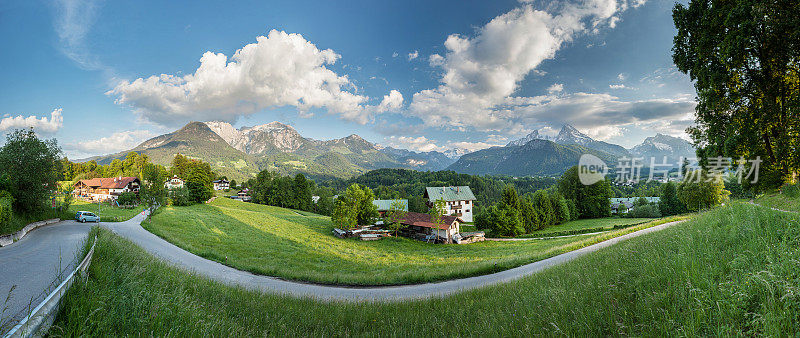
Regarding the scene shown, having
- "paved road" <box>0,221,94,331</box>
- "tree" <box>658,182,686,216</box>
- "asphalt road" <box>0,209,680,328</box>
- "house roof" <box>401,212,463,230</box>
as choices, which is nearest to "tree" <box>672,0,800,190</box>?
"asphalt road" <box>0,209,680,328</box>

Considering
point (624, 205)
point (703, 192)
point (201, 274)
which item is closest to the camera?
point (201, 274)

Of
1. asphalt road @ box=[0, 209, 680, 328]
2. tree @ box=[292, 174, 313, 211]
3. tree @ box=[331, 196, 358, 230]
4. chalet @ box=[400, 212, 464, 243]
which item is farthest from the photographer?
tree @ box=[292, 174, 313, 211]

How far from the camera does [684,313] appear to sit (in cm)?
322

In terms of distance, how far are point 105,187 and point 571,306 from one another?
8540 centimetres

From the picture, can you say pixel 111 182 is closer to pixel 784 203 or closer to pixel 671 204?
pixel 784 203

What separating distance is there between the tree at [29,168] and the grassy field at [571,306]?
18.7 m

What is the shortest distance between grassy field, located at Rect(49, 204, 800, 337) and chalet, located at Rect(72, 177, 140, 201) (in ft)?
235

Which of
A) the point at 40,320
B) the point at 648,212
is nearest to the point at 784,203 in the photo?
the point at 40,320

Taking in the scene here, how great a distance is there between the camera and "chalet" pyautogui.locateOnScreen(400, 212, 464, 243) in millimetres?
35844

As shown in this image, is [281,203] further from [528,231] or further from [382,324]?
[382,324]

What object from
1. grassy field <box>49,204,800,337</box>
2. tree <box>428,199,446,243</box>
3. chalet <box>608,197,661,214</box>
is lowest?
chalet <box>608,197,661,214</box>

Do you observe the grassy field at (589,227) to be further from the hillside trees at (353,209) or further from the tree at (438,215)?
the hillside trees at (353,209)

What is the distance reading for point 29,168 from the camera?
16.2 metres

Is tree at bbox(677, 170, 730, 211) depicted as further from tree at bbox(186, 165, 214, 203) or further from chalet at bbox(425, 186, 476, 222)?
tree at bbox(186, 165, 214, 203)
